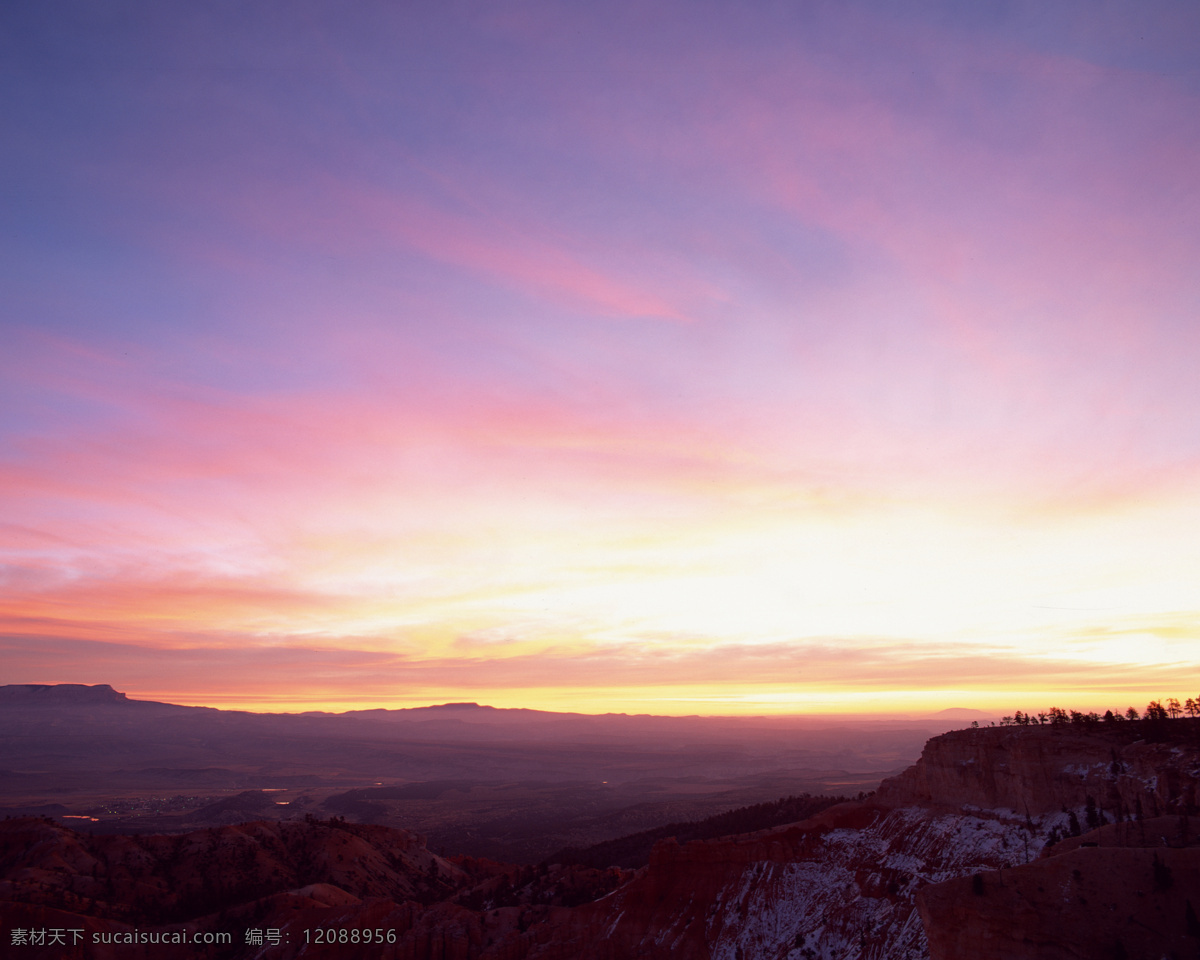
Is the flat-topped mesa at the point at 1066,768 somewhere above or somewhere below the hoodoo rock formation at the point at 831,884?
above

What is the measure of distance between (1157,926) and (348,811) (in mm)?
194990

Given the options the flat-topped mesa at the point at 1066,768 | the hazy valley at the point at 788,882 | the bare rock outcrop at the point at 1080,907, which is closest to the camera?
the bare rock outcrop at the point at 1080,907

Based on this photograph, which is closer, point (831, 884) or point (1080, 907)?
point (1080, 907)

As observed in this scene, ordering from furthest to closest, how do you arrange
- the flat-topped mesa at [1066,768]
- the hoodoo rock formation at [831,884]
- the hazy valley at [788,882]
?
1. the flat-topped mesa at [1066,768]
2. the hazy valley at [788,882]
3. the hoodoo rock formation at [831,884]

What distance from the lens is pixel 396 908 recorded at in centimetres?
5941

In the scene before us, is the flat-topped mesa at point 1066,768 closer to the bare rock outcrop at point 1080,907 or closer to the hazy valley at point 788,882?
the hazy valley at point 788,882

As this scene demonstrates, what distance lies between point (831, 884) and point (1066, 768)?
17143mm

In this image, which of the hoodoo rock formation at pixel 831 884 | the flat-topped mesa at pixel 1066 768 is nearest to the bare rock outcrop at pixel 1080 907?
the hoodoo rock formation at pixel 831 884

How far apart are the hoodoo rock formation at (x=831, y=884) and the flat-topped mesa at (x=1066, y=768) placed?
0.10 metres

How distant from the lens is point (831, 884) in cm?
4794

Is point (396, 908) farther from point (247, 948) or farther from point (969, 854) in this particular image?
Answer: point (969, 854)

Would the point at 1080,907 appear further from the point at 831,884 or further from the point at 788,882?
the point at 788,882

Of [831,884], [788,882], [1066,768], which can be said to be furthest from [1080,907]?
[788,882]

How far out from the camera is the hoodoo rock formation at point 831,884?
1125 inches
